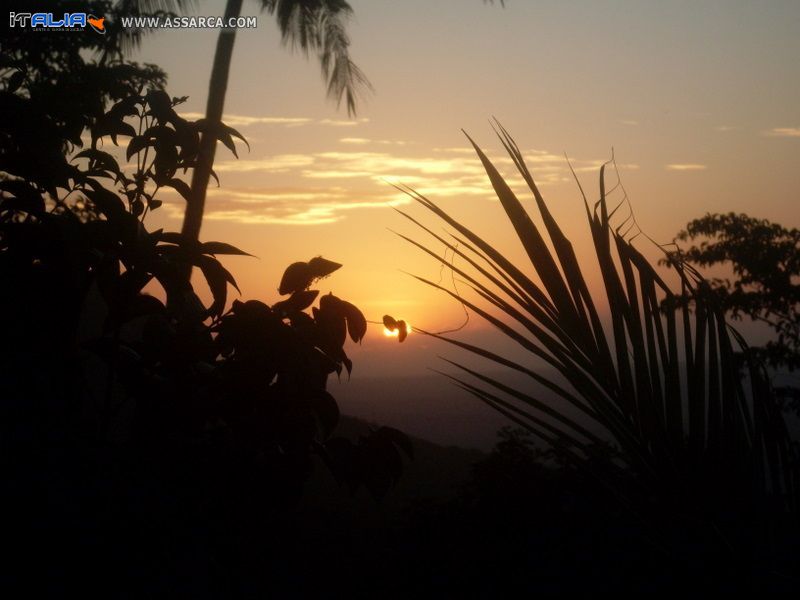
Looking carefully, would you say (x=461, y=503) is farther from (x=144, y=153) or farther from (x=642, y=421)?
(x=642, y=421)

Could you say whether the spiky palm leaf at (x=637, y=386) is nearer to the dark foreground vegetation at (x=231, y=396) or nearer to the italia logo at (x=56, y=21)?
the dark foreground vegetation at (x=231, y=396)

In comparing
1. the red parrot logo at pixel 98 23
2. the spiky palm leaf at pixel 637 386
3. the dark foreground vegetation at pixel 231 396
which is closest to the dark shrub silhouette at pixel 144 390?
the dark foreground vegetation at pixel 231 396

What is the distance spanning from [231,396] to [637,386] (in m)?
0.99

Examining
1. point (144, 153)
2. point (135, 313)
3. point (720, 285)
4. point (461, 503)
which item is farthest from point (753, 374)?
point (720, 285)

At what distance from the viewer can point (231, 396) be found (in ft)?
6.03

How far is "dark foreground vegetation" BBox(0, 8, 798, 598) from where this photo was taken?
127 cm

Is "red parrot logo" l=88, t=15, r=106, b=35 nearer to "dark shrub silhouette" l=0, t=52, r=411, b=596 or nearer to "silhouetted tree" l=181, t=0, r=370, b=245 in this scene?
"silhouetted tree" l=181, t=0, r=370, b=245

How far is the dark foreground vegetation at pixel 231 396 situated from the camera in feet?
4.16

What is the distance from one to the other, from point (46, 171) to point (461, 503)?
5135 mm

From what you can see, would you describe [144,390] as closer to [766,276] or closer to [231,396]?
[231,396]

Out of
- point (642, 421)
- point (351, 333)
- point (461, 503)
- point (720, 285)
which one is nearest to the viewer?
point (642, 421)

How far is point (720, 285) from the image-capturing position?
34.5 ft

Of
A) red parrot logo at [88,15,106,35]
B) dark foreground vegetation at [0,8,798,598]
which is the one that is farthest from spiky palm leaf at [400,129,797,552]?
red parrot logo at [88,15,106,35]

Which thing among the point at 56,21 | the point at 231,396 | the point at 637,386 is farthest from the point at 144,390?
the point at 56,21
